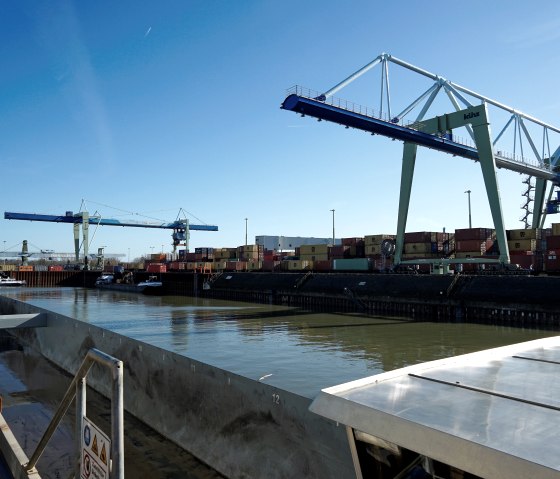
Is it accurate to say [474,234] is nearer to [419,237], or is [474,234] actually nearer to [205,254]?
[419,237]

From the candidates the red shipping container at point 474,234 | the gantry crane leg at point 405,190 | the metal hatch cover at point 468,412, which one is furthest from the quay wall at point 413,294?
the metal hatch cover at point 468,412

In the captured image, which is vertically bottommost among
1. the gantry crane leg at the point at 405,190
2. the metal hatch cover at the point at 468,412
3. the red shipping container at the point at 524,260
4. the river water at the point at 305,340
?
the river water at the point at 305,340

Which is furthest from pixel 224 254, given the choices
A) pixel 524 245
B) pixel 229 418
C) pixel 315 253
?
pixel 229 418

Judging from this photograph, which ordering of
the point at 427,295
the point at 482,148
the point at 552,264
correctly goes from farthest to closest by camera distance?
1. the point at 482,148
2. the point at 552,264
3. the point at 427,295

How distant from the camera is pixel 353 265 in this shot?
2014 inches

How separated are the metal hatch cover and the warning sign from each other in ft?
5.98

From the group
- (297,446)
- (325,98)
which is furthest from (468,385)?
(325,98)

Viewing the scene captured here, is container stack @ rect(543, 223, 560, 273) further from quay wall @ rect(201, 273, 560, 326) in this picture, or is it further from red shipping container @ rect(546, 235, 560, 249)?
quay wall @ rect(201, 273, 560, 326)

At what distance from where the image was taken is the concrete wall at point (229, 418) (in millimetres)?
6477

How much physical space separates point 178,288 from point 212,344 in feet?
133

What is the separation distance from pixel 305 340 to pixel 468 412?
17.5 metres

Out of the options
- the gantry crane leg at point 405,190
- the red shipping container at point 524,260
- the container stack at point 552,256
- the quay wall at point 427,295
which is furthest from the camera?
the gantry crane leg at point 405,190

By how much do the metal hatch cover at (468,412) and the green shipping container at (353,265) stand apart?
45992mm

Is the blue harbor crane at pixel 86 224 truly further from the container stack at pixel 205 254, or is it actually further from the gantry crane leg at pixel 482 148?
the gantry crane leg at pixel 482 148
